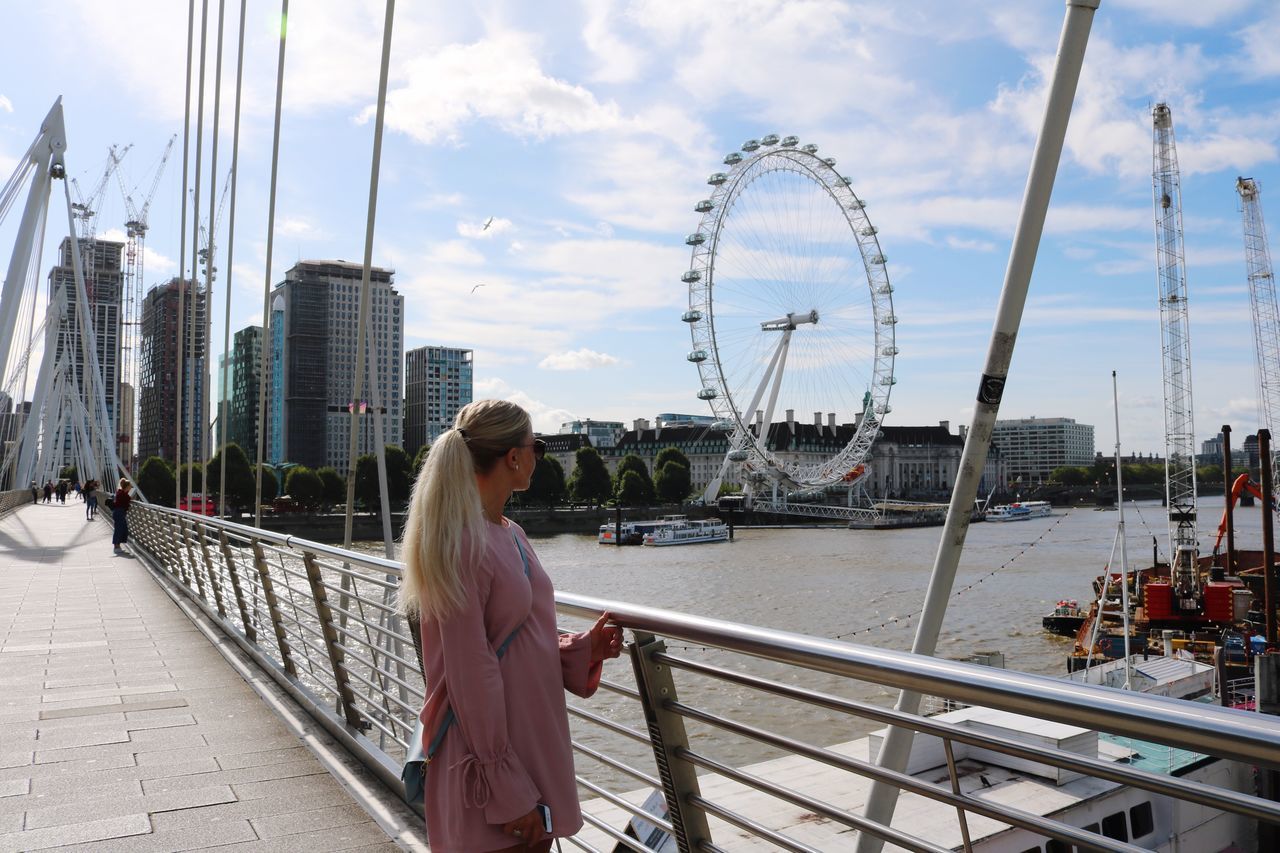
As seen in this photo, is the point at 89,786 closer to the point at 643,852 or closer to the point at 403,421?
the point at 643,852

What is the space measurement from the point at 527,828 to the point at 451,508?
63cm

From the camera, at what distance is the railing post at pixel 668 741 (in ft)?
8.00

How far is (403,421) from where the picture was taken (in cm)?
8994

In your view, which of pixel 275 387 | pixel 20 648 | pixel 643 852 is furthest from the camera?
pixel 275 387

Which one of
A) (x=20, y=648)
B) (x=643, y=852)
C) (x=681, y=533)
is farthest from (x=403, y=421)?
(x=643, y=852)

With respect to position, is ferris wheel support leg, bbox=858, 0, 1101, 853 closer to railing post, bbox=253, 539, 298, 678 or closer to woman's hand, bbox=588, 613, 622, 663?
woman's hand, bbox=588, 613, 622, 663

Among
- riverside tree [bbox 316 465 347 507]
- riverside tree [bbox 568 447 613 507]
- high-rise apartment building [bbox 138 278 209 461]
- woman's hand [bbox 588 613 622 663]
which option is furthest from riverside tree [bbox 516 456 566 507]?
woman's hand [bbox 588 613 622 663]

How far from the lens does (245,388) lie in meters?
90.4

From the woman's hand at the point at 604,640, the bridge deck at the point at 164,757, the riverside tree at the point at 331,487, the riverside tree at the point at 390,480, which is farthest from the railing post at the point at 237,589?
the riverside tree at the point at 331,487

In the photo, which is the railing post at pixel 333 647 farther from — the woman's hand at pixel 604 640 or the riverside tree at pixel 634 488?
the riverside tree at pixel 634 488

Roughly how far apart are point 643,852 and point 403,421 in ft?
293

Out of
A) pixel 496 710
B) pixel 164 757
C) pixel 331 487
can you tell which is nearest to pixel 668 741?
pixel 496 710

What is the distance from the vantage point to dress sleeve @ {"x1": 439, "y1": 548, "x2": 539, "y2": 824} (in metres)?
1.96

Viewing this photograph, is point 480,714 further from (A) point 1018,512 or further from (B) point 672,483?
(A) point 1018,512
